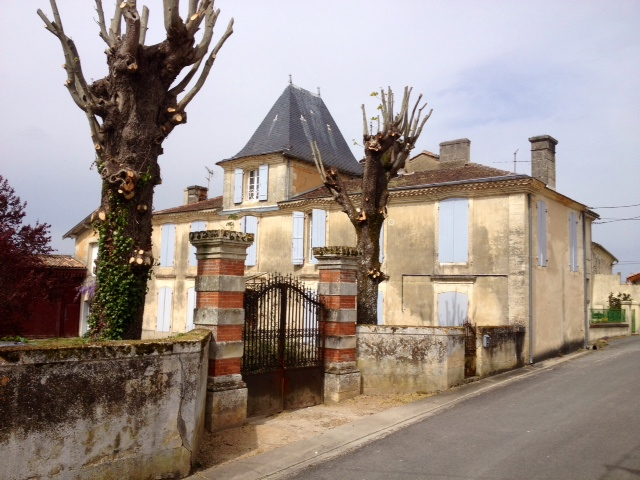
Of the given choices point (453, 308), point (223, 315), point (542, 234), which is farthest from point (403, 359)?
point (542, 234)

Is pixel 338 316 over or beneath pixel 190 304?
over

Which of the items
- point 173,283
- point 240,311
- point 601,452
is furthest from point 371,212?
point 173,283

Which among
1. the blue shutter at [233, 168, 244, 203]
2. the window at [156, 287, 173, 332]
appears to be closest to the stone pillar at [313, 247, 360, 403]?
the blue shutter at [233, 168, 244, 203]

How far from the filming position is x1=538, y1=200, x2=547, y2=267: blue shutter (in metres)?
15.9

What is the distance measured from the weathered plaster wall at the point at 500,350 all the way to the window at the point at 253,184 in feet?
36.1

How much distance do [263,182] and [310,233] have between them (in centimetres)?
334

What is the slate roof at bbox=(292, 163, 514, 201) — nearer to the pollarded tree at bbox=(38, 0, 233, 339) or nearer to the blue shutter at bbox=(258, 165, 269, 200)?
the blue shutter at bbox=(258, 165, 269, 200)

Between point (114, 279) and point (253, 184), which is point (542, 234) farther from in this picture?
point (114, 279)

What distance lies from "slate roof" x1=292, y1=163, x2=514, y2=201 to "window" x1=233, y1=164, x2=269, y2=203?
170 cm

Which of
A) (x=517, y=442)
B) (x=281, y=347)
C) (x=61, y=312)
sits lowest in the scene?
(x=517, y=442)

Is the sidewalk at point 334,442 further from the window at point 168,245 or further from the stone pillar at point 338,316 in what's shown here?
the window at point 168,245

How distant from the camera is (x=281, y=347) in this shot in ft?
30.3

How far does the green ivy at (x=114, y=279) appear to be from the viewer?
24.8ft

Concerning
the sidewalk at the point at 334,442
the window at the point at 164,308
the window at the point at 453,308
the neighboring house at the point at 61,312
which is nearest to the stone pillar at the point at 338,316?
the sidewalk at the point at 334,442
